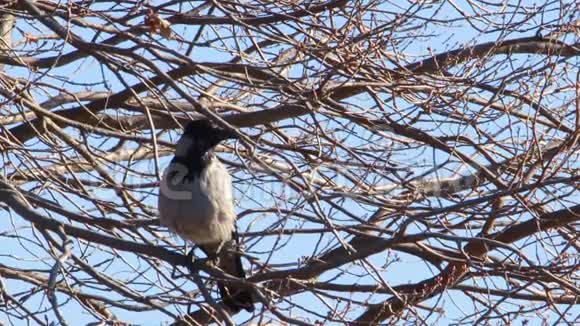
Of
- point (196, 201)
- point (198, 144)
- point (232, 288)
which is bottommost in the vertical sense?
point (232, 288)

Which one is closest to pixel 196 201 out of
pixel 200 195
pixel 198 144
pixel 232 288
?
pixel 200 195

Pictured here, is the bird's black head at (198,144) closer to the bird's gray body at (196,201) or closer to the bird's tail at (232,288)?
the bird's gray body at (196,201)

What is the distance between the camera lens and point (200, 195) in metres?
6.71

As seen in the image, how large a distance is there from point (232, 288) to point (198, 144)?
89 centimetres

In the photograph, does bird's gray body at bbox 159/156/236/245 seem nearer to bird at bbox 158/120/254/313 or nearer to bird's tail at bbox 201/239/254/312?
bird at bbox 158/120/254/313

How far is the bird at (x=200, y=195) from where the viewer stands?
671 cm

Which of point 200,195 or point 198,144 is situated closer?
point 200,195

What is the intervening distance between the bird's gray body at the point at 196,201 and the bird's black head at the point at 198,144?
43 mm

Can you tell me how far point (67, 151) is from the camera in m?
7.34

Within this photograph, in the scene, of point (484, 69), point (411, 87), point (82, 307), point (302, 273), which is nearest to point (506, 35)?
point (484, 69)

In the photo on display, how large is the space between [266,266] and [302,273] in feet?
1.95

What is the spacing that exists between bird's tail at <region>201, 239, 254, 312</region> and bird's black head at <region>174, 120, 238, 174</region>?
0.54 metres

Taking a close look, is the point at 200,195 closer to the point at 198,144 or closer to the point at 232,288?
the point at 198,144

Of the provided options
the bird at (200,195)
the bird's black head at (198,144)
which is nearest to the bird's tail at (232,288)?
the bird at (200,195)
